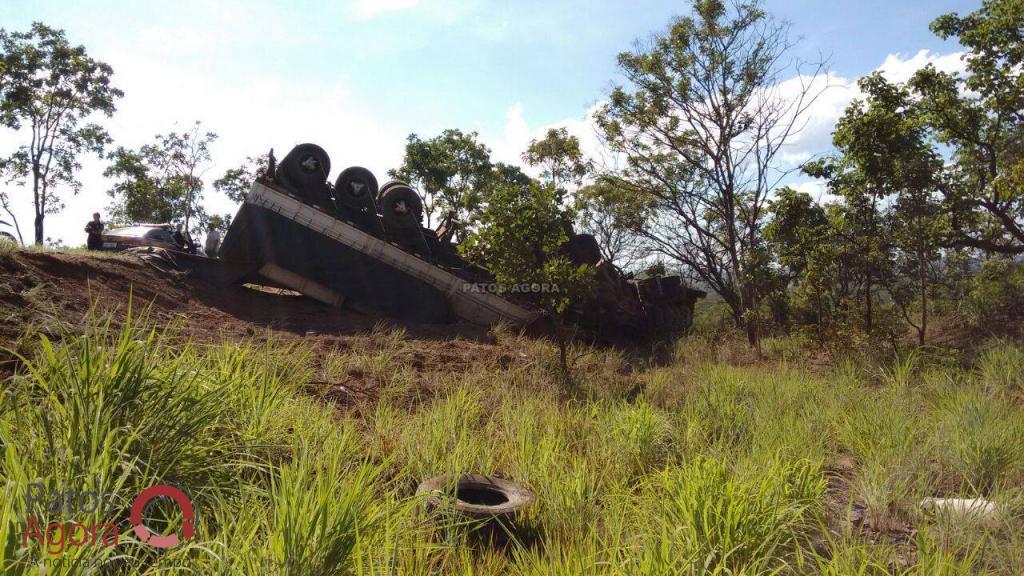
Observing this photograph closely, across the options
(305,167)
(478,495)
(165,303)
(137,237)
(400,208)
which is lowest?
(478,495)

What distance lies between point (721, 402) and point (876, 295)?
844 centimetres

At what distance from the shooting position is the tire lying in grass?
330 cm

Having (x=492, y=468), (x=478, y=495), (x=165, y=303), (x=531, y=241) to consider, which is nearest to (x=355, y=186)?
(x=165, y=303)

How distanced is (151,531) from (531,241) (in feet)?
23.8

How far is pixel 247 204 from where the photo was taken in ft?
37.2

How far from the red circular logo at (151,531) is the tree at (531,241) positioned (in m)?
6.62

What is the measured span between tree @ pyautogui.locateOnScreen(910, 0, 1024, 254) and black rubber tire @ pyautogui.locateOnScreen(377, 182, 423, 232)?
10.3 meters

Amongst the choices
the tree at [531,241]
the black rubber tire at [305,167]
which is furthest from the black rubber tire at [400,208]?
the tree at [531,241]

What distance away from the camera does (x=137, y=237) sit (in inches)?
515

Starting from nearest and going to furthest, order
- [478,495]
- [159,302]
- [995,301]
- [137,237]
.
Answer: [478,495] → [159,302] → [137,237] → [995,301]

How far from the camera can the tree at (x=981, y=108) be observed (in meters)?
11.6

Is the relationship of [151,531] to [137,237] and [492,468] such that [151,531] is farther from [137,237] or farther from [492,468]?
[137,237]

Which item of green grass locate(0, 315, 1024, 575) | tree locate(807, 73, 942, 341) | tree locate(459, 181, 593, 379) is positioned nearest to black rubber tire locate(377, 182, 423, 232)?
tree locate(459, 181, 593, 379)

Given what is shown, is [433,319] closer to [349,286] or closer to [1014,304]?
[349,286]
